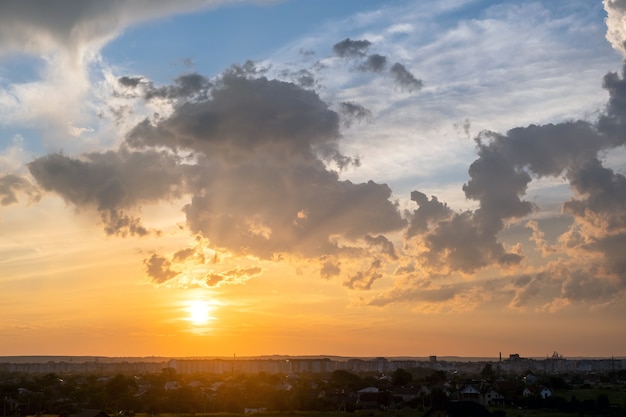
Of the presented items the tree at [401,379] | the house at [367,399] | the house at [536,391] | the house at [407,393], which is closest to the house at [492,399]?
the house at [536,391]

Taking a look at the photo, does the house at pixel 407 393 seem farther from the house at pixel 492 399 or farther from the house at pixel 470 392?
the house at pixel 492 399

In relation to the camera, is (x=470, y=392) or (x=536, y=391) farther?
(x=536, y=391)

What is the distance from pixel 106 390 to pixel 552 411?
7525 centimetres

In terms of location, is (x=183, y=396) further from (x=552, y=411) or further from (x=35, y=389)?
(x=552, y=411)

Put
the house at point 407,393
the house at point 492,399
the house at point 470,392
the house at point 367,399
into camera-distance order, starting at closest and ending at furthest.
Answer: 1. the house at point 367,399
2. the house at point 492,399
3. the house at point 470,392
4. the house at point 407,393

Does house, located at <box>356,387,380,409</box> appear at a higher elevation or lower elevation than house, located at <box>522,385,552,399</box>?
lower

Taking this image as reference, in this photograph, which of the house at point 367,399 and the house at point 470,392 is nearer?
the house at point 367,399

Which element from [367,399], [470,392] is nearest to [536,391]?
[470,392]

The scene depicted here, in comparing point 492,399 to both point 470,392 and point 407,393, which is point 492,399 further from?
point 407,393

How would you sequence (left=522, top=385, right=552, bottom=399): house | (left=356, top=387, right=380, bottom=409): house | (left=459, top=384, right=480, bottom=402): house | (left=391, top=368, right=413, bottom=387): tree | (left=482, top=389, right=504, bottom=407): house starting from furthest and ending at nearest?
(left=391, top=368, right=413, bottom=387): tree → (left=522, top=385, right=552, bottom=399): house → (left=459, top=384, right=480, bottom=402): house → (left=482, top=389, right=504, bottom=407): house → (left=356, top=387, right=380, bottom=409): house

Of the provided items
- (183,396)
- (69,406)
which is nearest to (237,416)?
(183,396)

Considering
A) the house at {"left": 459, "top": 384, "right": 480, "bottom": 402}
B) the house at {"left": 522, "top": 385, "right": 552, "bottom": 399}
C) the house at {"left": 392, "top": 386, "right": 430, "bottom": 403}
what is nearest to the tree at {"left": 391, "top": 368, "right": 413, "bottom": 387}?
the house at {"left": 392, "top": 386, "right": 430, "bottom": 403}

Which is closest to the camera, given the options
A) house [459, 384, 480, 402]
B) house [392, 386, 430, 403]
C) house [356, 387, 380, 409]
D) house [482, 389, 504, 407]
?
house [356, 387, 380, 409]

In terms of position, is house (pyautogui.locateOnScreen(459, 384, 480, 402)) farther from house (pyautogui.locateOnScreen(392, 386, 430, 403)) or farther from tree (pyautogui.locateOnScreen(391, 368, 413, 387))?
tree (pyautogui.locateOnScreen(391, 368, 413, 387))
